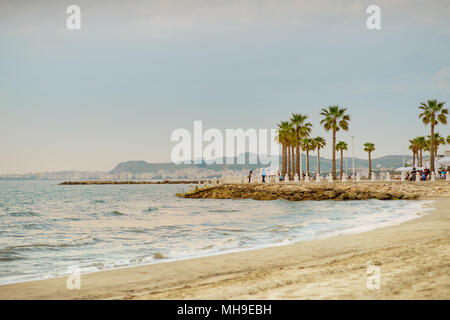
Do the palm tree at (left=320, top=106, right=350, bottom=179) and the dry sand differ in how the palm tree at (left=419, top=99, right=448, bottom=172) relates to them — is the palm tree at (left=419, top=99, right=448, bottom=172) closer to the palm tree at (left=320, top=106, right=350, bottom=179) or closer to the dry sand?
the palm tree at (left=320, top=106, right=350, bottom=179)

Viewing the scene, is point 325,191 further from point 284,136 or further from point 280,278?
point 280,278

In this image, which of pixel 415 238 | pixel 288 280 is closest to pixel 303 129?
pixel 415 238

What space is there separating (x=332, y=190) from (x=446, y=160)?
18184 mm

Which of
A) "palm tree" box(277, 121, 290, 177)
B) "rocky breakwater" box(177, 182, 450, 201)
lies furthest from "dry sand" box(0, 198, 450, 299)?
"palm tree" box(277, 121, 290, 177)

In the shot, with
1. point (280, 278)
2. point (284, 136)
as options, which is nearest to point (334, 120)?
point (284, 136)

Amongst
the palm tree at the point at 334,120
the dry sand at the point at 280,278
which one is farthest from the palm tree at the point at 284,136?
the dry sand at the point at 280,278

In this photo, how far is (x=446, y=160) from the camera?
48938mm

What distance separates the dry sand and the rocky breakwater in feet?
98.4

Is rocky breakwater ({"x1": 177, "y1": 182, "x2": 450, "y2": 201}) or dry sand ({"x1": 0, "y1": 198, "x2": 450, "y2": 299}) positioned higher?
dry sand ({"x1": 0, "y1": 198, "x2": 450, "y2": 299})

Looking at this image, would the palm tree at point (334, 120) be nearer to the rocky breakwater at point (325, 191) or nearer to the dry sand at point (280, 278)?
the rocky breakwater at point (325, 191)

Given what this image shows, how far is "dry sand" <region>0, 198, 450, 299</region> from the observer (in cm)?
493

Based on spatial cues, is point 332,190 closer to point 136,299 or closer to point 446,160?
point 446,160
